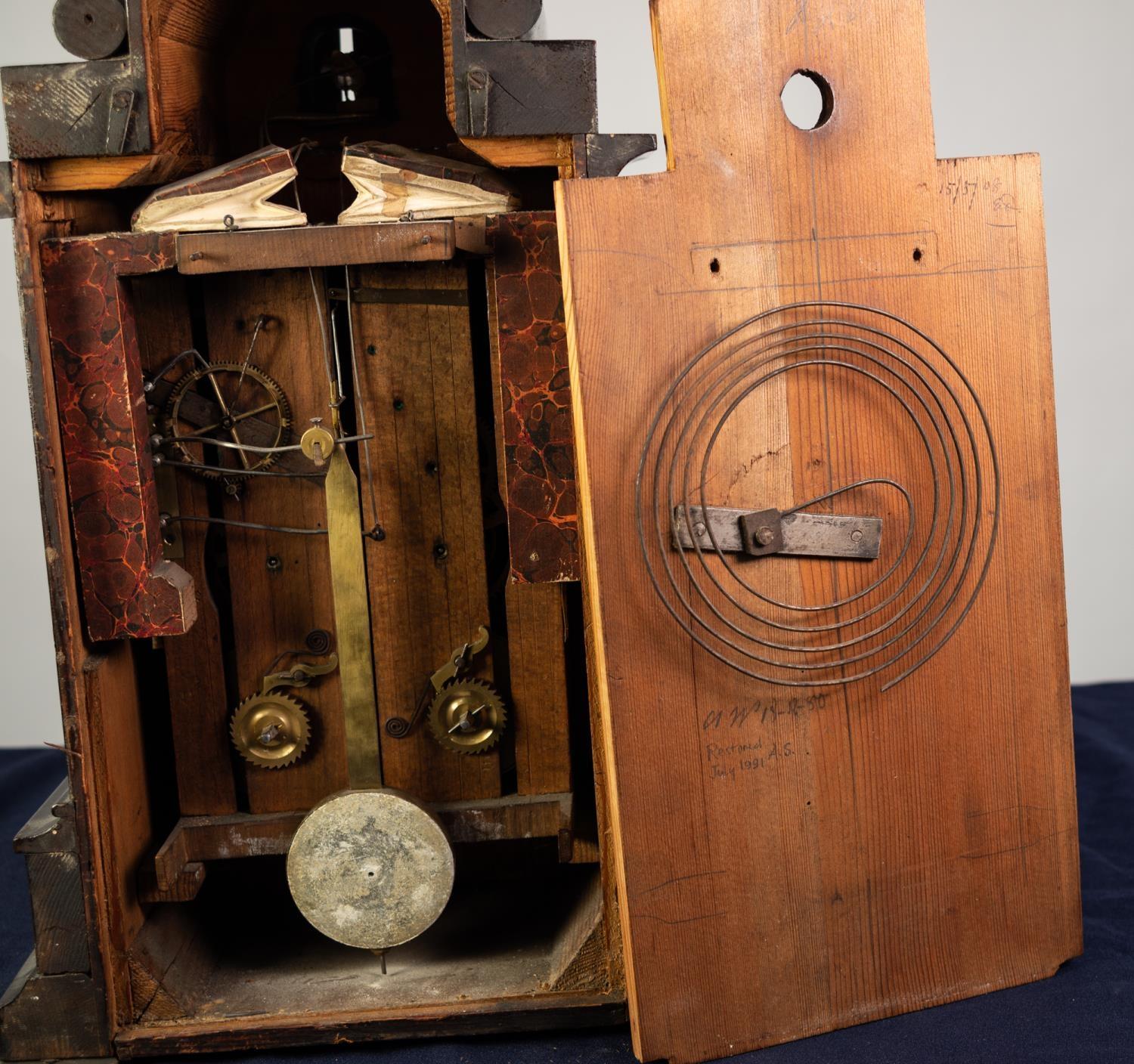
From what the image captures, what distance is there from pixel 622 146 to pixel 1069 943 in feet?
4.90

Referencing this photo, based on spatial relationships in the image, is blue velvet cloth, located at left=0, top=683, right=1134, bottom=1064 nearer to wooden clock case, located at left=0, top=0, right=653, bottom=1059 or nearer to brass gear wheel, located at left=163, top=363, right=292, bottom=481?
wooden clock case, located at left=0, top=0, right=653, bottom=1059

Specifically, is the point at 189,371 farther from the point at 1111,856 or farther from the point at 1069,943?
the point at 1111,856

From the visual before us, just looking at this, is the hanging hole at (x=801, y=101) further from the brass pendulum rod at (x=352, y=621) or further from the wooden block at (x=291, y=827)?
the wooden block at (x=291, y=827)

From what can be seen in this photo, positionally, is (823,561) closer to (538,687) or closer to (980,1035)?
(538,687)

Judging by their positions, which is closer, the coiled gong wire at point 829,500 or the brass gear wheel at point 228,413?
the coiled gong wire at point 829,500

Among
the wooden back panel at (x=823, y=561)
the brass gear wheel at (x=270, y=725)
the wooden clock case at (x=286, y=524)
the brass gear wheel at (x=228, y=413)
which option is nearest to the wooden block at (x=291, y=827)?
the wooden clock case at (x=286, y=524)

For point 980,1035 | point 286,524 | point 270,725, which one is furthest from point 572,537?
point 980,1035

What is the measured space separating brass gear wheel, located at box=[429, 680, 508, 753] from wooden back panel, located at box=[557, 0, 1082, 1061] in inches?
14.5

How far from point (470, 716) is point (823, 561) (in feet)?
2.26

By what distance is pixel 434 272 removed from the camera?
7.87 feet

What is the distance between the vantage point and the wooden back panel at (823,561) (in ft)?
6.75

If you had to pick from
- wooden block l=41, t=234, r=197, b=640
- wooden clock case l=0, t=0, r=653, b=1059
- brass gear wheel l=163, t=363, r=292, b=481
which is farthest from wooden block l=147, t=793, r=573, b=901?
brass gear wheel l=163, t=363, r=292, b=481

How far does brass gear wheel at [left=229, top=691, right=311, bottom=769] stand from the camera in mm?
2459

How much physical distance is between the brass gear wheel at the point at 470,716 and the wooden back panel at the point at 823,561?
369mm
